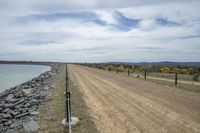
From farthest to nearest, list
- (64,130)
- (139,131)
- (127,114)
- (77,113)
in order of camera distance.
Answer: (77,113) < (127,114) < (64,130) < (139,131)

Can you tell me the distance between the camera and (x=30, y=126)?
11.1 m

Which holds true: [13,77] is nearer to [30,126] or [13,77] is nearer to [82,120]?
[30,126]

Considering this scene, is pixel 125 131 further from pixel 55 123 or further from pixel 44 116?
pixel 44 116

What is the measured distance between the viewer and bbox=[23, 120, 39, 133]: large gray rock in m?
10.6

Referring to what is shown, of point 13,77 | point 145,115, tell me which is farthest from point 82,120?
point 13,77

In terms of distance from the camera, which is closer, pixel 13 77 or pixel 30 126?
pixel 30 126

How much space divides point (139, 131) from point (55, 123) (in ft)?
11.7

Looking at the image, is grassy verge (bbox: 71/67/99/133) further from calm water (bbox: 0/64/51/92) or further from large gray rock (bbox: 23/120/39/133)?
calm water (bbox: 0/64/51/92)

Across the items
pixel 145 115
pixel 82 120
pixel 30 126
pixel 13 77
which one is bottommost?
pixel 13 77

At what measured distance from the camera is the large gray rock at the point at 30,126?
10.6 metres

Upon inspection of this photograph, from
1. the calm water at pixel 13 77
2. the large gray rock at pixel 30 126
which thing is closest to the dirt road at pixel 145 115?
the large gray rock at pixel 30 126

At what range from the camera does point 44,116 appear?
505 inches

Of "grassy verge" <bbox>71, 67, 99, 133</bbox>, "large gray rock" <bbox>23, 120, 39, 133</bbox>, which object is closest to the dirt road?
"grassy verge" <bbox>71, 67, 99, 133</bbox>

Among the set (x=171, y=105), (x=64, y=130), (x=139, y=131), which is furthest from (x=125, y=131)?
(x=171, y=105)
